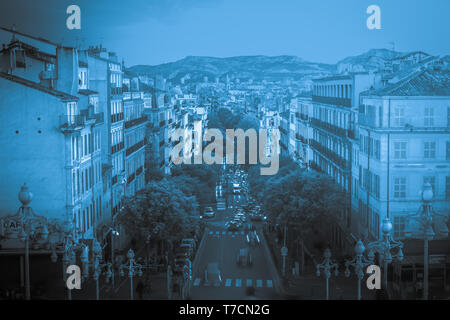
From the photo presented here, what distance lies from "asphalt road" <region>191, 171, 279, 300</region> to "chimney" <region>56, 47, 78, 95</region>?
577cm

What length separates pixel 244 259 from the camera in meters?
22.5

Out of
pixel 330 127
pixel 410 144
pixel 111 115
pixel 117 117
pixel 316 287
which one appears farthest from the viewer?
pixel 330 127

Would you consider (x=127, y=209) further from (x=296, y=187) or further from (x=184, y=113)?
(x=184, y=113)

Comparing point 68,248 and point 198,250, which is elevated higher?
point 68,248

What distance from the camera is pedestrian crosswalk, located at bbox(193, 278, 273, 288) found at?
19.2m

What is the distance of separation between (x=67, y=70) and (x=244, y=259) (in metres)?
7.24

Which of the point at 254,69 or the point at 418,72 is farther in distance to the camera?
the point at 254,69

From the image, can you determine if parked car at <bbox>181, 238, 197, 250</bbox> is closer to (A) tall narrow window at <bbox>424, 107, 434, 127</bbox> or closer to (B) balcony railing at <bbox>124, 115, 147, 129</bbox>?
(B) balcony railing at <bbox>124, 115, 147, 129</bbox>

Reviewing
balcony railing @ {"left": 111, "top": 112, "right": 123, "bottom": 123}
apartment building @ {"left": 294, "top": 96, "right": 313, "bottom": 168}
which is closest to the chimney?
balcony railing @ {"left": 111, "top": 112, "right": 123, "bottom": 123}

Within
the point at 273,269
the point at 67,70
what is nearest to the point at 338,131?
the point at 273,269

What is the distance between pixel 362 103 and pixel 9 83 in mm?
9214

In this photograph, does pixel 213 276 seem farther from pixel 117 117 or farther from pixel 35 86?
pixel 117 117
